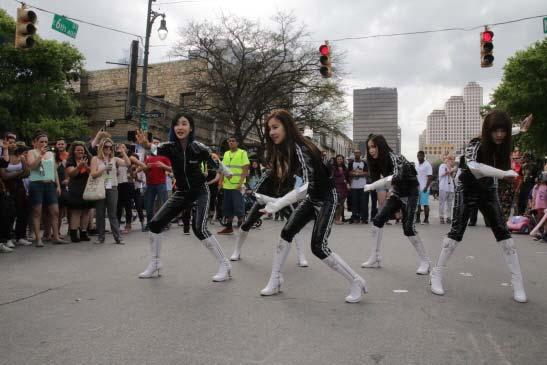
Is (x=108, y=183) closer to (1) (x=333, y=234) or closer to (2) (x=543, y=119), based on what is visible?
(1) (x=333, y=234)

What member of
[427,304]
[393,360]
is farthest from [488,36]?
[393,360]

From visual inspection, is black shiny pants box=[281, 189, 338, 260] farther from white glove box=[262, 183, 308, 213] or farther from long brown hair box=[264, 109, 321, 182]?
long brown hair box=[264, 109, 321, 182]

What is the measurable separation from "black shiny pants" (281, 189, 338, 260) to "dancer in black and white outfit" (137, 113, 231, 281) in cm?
125

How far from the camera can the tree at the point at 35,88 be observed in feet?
112

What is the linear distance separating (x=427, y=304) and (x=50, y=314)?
11.5 ft

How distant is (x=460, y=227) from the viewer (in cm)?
525

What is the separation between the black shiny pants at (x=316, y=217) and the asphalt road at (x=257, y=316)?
657mm

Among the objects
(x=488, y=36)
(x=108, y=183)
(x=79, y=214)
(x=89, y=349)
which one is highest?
(x=488, y=36)

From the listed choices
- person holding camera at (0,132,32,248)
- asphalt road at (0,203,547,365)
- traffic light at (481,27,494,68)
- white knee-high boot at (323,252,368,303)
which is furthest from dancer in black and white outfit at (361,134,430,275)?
traffic light at (481,27,494,68)

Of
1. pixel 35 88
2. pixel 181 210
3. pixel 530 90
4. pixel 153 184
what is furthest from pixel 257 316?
pixel 530 90

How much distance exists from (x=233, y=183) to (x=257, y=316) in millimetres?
6657

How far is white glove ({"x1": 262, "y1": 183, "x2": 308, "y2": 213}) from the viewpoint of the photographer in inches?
181

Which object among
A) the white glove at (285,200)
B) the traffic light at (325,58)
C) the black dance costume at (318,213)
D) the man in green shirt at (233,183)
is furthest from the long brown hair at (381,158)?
the traffic light at (325,58)

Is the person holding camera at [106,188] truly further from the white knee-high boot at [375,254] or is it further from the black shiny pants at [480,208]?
the black shiny pants at [480,208]
